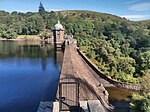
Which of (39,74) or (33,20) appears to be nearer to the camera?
(39,74)

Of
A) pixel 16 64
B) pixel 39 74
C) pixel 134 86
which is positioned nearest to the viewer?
pixel 134 86

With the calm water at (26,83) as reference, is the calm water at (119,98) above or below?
below

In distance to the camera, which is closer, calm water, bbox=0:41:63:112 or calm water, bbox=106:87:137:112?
calm water, bbox=106:87:137:112

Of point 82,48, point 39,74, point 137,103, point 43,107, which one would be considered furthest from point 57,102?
point 82,48

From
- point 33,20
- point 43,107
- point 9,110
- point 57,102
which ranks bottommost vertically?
point 9,110

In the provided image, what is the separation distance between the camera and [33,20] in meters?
100

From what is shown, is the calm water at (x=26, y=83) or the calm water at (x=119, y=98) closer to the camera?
the calm water at (x=119, y=98)

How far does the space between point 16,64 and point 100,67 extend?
564 inches

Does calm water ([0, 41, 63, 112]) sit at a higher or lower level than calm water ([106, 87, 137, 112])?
higher

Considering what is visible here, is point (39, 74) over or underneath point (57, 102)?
underneath

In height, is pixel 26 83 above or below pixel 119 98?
above

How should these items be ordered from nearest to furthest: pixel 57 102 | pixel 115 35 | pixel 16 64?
pixel 57 102 → pixel 16 64 → pixel 115 35

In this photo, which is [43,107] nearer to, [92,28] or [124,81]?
[124,81]

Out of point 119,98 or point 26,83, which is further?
point 26,83
